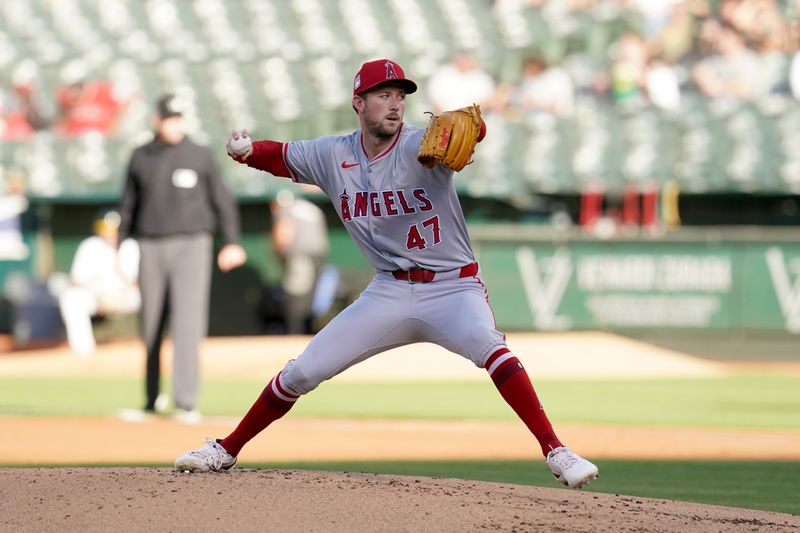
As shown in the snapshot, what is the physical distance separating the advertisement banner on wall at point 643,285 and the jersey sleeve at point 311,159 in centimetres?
964

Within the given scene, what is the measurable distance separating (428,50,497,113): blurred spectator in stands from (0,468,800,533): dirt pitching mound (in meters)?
12.0

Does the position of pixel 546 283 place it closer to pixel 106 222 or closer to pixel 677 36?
pixel 677 36

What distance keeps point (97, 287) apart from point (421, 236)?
10822 millimetres

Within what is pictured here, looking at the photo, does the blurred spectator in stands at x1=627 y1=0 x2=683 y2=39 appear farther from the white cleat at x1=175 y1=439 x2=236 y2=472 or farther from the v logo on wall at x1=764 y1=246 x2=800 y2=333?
the white cleat at x1=175 y1=439 x2=236 y2=472

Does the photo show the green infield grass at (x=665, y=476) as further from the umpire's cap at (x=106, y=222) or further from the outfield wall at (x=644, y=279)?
the umpire's cap at (x=106, y=222)

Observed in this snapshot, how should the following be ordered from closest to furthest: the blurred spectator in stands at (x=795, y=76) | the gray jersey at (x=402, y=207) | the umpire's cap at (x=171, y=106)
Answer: the gray jersey at (x=402, y=207)
the umpire's cap at (x=171, y=106)
the blurred spectator in stands at (x=795, y=76)

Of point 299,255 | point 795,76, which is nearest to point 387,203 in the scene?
point 299,255

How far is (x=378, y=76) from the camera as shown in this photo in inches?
200

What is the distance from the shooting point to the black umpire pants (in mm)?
8547

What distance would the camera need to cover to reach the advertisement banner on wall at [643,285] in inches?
590

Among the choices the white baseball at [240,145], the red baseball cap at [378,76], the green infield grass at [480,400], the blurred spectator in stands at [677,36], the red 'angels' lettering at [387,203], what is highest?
the blurred spectator in stands at [677,36]

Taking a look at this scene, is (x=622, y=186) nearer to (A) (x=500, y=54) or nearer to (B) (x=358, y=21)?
(A) (x=500, y=54)

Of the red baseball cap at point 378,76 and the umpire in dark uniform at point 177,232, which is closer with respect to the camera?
the red baseball cap at point 378,76

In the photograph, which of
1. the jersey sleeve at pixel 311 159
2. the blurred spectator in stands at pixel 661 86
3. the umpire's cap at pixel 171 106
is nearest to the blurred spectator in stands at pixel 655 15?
the blurred spectator in stands at pixel 661 86
